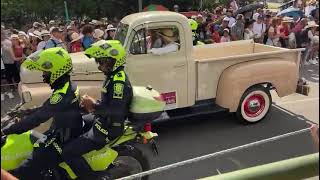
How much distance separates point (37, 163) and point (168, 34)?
3134 mm

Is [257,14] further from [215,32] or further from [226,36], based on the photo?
[226,36]

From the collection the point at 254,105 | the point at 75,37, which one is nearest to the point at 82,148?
the point at 254,105

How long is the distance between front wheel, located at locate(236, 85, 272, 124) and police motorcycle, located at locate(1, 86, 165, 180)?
2703mm

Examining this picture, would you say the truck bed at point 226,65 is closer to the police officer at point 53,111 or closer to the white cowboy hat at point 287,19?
the police officer at point 53,111

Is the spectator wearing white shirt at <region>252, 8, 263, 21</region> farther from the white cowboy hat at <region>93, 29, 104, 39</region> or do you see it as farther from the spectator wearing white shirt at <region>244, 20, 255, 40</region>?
the white cowboy hat at <region>93, 29, 104, 39</region>

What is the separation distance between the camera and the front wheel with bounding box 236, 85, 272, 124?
265 inches

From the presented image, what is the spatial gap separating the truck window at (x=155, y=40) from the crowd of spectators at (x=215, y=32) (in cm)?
163

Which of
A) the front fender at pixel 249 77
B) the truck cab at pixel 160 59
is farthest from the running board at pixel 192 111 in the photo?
the truck cab at pixel 160 59


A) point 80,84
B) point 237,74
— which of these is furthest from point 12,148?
point 237,74

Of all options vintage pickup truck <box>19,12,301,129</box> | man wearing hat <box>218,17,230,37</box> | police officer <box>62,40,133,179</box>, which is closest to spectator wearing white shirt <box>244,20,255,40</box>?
man wearing hat <box>218,17,230,37</box>

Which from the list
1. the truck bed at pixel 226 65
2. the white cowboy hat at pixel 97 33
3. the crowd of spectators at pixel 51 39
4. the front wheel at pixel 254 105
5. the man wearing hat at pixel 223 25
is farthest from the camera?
the man wearing hat at pixel 223 25

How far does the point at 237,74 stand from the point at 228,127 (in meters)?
0.93

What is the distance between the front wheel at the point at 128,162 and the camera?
434cm

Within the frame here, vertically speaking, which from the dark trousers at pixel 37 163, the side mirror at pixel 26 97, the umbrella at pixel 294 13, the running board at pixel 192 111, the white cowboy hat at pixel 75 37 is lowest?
the running board at pixel 192 111
